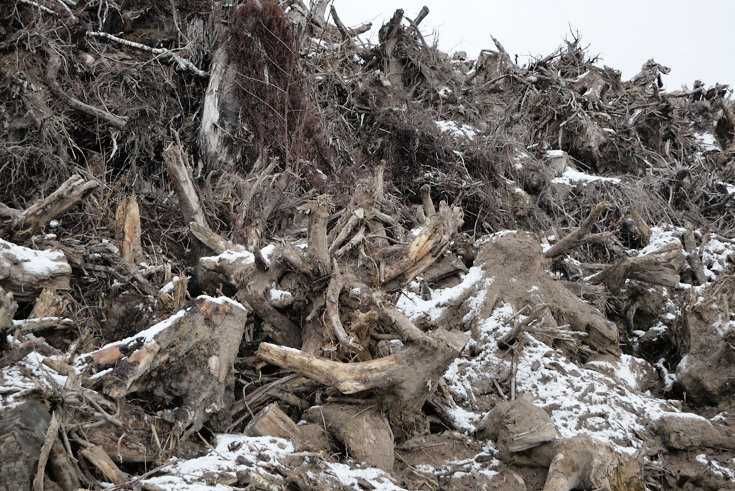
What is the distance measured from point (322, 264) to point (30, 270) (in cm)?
177

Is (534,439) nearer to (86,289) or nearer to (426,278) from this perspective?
(426,278)

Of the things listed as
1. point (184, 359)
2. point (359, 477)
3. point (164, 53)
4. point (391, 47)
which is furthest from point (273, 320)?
point (391, 47)

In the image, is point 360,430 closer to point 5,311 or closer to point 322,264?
point 322,264

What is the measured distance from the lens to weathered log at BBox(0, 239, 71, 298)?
399cm

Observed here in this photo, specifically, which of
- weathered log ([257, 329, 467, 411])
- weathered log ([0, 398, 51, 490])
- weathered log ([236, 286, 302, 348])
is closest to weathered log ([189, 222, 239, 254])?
weathered log ([236, 286, 302, 348])

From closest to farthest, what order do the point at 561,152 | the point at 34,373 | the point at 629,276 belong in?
the point at 34,373 < the point at 629,276 < the point at 561,152

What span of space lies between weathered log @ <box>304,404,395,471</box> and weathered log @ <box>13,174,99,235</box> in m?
2.45

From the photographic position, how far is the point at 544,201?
8.59m

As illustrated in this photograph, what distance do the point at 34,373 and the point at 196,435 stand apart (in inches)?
32.5

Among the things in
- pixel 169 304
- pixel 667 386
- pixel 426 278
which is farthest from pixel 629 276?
pixel 169 304

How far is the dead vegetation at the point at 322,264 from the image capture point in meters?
3.40

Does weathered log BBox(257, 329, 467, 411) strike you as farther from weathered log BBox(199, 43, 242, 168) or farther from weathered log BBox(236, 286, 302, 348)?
weathered log BBox(199, 43, 242, 168)

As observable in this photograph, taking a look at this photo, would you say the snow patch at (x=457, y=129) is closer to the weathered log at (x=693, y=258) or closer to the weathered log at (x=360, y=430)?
the weathered log at (x=693, y=258)

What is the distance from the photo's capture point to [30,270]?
411 centimetres
